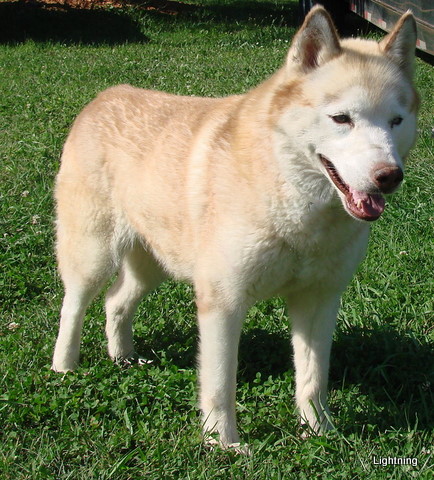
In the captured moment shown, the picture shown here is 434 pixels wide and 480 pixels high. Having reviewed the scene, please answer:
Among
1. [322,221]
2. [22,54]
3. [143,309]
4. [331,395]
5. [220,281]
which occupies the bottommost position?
[22,54]

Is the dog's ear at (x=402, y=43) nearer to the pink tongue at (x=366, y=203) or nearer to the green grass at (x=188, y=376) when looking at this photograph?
the pink tongue at (x=366, y=203)

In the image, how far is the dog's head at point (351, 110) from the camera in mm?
2562

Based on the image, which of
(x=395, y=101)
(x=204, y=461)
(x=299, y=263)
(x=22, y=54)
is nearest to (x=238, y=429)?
(x=204, y=461)

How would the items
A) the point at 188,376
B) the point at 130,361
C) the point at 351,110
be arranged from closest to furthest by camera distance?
the point at 351,110, the point at 188,376, the point at 130,361

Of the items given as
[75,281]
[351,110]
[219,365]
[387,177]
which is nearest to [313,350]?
[219,365]

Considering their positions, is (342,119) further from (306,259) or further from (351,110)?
(306,259)

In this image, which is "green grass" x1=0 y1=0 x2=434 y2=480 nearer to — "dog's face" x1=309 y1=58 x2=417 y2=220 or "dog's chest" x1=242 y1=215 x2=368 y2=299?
"dog's chest" x1=242 y1=215 x2=368 y2=299

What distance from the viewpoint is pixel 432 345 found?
379 cm

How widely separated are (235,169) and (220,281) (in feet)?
1.54

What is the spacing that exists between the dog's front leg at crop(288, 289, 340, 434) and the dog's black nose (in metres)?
0.76

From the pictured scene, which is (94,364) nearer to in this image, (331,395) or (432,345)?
(331,395)

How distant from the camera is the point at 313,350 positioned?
329 centimetres

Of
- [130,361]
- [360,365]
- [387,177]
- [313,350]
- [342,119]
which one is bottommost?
[130,361]

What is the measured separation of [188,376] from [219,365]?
631 millimetres
